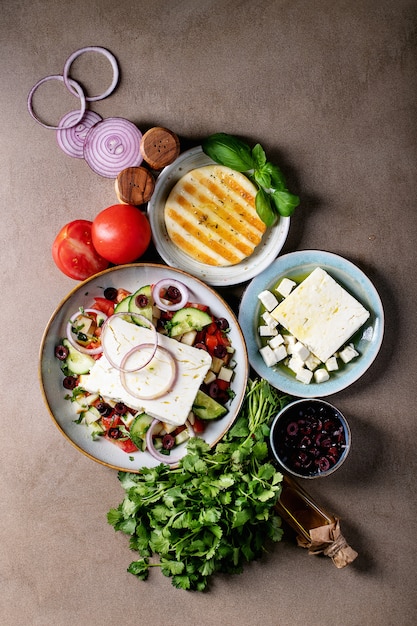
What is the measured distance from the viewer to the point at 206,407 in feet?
9.07

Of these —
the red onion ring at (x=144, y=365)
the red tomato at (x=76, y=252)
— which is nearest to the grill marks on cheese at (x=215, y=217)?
the red tomato at (x=76, y=252)

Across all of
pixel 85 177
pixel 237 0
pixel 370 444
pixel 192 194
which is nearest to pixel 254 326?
pixel 192 194

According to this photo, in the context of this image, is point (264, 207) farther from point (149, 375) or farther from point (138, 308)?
point (149, 375)

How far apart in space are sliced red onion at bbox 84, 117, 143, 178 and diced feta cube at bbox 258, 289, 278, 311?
36.3 inches

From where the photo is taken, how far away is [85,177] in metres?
2.90

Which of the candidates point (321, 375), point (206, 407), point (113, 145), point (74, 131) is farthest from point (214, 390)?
point (74, 131)

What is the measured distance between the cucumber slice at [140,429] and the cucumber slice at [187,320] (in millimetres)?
426

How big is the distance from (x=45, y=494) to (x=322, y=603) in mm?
1608

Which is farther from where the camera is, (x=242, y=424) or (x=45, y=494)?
(x=45, y=494)

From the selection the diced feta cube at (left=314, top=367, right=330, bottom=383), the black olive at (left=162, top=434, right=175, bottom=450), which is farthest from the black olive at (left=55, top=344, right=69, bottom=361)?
the diced feta cube at (left=314, top=367, right=330, bottom=383)

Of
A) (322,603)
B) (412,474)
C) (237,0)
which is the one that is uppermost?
(237,0)

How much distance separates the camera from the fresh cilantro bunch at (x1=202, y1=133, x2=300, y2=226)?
2.71m

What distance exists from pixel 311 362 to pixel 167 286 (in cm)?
82

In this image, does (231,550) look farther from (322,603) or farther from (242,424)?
(322,603)
